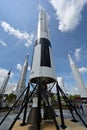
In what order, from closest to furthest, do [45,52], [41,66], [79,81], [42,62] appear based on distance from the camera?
[41,66] → [42,62] → [45,52] → [79,81]

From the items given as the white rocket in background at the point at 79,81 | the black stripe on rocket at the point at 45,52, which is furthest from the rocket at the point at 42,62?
the white rocket in background at the point at 79,81

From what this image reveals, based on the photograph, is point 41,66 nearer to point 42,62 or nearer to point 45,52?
point 42,62

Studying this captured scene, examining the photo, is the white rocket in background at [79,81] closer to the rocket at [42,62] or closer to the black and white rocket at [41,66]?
the black and white rocket at [41,66]

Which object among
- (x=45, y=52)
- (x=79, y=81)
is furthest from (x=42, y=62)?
(x=79, y=81)

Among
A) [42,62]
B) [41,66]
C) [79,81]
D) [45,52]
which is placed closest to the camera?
[41,66]

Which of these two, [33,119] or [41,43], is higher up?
[41,43]

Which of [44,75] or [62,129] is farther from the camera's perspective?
[44,75]

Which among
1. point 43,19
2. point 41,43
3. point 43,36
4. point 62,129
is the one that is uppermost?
point 43,19

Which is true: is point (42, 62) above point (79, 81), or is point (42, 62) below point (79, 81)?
below

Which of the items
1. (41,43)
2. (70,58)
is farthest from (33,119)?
(70,58)

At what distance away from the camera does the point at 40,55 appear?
31.3ft

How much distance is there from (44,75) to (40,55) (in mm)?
1655

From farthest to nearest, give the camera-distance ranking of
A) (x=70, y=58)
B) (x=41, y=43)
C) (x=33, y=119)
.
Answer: (x=70, y=58) < (x=41, y=43) < (x=33, y=119)

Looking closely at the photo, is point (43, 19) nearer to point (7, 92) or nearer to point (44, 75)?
point (44, 75)
